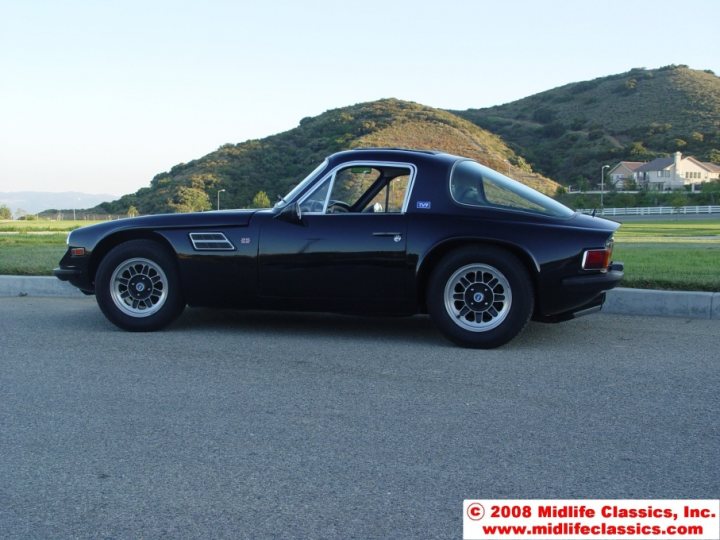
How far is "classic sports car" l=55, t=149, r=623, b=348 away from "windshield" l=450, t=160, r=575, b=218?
0.04 ft

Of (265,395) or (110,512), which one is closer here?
(110,512)

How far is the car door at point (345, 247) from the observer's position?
595cm

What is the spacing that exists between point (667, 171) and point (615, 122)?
A: 20508 mm

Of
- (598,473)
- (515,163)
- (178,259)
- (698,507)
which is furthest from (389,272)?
(515,163)

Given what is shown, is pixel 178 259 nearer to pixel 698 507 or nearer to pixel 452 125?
pixel 698 507

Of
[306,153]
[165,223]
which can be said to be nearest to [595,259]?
[165,223]

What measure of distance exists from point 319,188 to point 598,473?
11.9ft

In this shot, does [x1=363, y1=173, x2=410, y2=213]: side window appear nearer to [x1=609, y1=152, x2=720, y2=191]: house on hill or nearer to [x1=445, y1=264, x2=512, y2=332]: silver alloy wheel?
[x1=445, y1=264, x2=512, y2=332]: silver alloy wheel

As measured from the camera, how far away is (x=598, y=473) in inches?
125

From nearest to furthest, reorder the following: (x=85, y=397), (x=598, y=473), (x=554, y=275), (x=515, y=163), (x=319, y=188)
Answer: (x=598, y=473)
(x=85, y=397)
(x=554, y=275)
(x=319, y=188)
(x=515, y=163)

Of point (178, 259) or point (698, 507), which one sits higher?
point (178, 259)

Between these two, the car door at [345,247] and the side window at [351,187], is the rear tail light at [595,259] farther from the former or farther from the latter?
the side window at [351,187]

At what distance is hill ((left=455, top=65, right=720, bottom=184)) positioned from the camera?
299ft

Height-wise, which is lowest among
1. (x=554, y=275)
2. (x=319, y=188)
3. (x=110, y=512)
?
(x=110, y=512)
